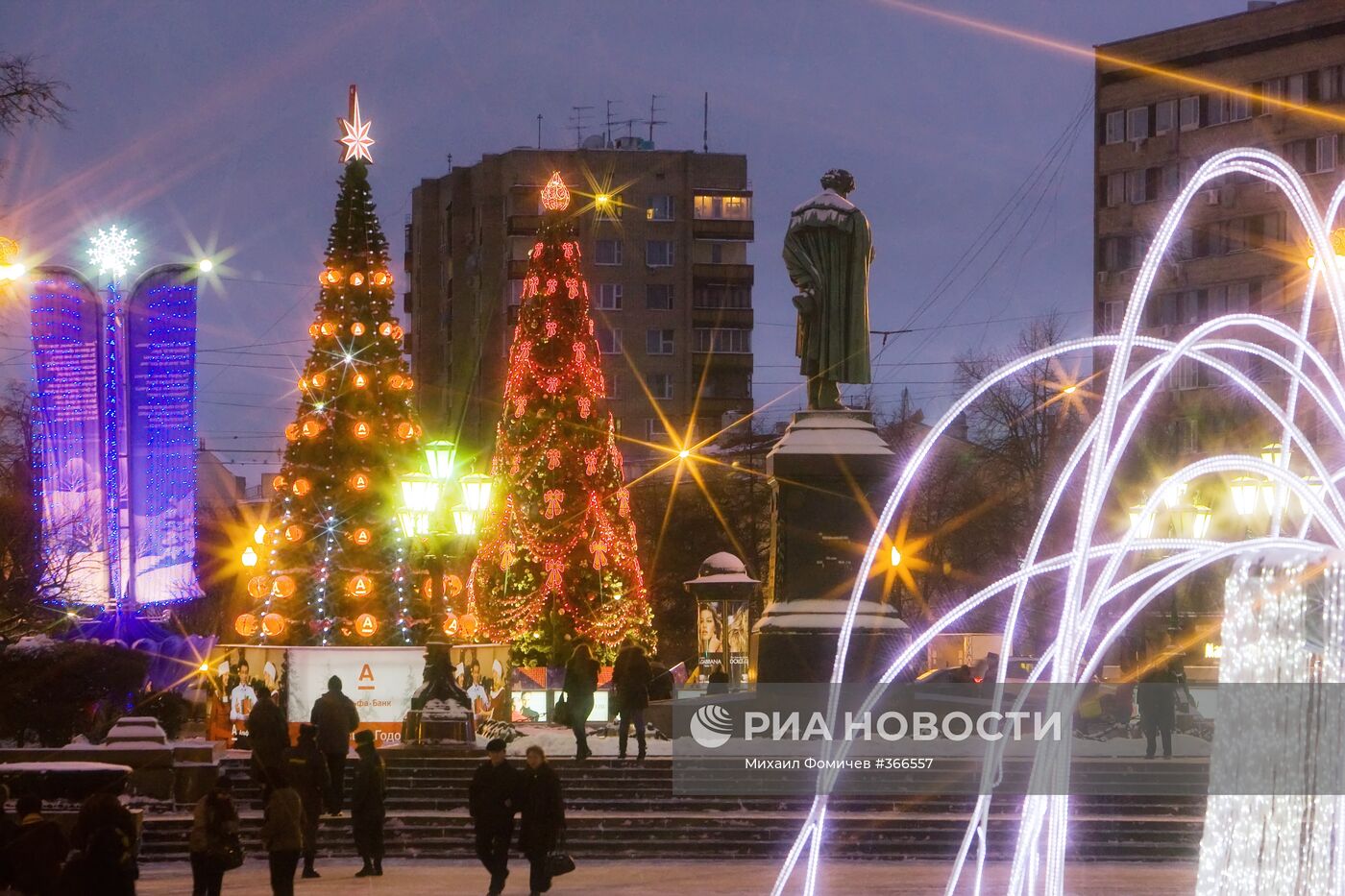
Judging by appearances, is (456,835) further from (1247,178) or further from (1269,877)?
(1247,178)

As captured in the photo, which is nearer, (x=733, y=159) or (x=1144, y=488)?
(x=1144, y=488)

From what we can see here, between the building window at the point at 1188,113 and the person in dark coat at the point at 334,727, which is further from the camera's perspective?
the building window at the point at 1188,113

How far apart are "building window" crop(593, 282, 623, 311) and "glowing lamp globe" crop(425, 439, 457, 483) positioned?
65025 mm

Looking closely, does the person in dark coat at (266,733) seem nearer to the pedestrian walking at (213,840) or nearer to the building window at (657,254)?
the pedestrian walking at (213,840)

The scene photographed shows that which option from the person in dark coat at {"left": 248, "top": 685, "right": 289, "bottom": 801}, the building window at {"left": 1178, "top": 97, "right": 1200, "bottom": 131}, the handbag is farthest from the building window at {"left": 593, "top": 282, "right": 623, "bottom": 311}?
the handbag

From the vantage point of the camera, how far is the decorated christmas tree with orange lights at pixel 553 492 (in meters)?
46.0

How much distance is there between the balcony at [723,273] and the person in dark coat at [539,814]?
73.6 meters

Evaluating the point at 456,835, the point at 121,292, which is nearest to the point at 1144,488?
the point at 121,292

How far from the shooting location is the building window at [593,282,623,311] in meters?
89.8

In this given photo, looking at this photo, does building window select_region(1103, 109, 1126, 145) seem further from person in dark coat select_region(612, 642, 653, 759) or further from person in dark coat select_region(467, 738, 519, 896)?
person in dark coat select_region(467, 738, 519, 896)

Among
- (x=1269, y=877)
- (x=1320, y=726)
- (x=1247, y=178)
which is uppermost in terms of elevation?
(x=1247, y=178)

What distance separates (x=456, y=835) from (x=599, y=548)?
24.1m

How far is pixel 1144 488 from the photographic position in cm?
4425

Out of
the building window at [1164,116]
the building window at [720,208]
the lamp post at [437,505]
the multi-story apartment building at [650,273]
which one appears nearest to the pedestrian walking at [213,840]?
the lamp post at [437,505]
